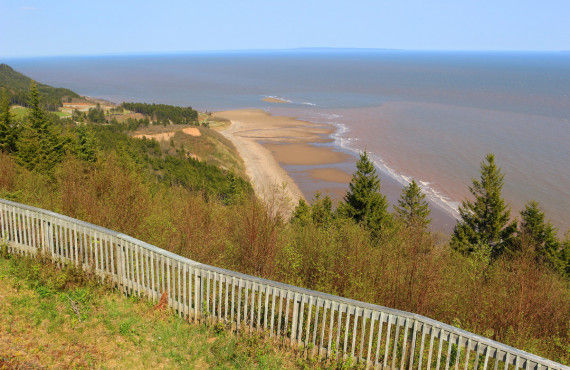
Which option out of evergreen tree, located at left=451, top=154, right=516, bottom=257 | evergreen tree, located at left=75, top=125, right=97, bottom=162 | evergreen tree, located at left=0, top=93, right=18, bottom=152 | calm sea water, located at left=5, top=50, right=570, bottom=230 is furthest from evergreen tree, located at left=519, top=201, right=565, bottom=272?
evergreen tree, located at left=0, top=93, right=18, bottom=152

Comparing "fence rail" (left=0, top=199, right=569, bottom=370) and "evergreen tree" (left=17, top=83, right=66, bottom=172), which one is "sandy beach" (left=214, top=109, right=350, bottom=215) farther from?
"fence rail" (left=0, top=199, right=569, bottom=370)

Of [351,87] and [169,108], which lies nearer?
[169,108]

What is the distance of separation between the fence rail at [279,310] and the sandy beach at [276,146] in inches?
1161

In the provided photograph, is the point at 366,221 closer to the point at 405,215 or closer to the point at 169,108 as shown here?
the point at 405,215

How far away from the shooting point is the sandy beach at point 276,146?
164 ft

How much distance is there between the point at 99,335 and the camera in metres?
7.09

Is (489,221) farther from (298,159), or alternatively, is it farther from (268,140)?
(268,140)

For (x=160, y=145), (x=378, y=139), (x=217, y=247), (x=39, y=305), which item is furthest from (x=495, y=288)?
(x=378, y=139)

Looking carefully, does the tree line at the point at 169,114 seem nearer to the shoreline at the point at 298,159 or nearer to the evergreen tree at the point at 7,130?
the shoreline at the point at 298,159

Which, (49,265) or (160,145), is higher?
(49,265)

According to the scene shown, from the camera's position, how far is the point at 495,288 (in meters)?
9.96

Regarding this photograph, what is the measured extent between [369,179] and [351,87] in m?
133

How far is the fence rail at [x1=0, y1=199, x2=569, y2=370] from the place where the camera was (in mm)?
6137

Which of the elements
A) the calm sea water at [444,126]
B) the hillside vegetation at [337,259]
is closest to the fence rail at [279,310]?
the hillside vegetation at [337,259]
